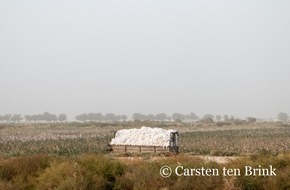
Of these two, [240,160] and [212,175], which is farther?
[240,160]

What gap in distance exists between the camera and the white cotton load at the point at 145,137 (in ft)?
85.4

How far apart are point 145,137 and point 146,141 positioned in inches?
17.6

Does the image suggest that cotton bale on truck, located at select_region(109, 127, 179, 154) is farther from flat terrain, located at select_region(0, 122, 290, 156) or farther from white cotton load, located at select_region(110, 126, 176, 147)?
flat terrain, located at select_region(0, 122, 290, 156)

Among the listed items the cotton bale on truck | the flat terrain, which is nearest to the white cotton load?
the cotton bale on truck

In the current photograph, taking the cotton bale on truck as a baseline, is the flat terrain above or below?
below

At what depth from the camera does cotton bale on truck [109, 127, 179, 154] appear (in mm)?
25828

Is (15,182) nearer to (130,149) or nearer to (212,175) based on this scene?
(212,175)

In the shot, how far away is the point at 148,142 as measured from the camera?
86.8 feet

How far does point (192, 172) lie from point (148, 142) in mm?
14147

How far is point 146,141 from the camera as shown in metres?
26.6

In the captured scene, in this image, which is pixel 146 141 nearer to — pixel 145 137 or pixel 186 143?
pixel 145 137

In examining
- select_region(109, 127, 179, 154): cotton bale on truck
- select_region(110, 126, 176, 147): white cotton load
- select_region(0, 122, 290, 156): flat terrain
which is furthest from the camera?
select_region(0, 122, 290, 156): flat terrain

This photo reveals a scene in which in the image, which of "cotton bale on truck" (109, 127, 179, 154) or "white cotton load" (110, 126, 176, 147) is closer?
"cotton bale on truck" (109, 127, 179, 154)

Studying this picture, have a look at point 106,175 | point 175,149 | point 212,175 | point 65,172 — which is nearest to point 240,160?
point 212,175
